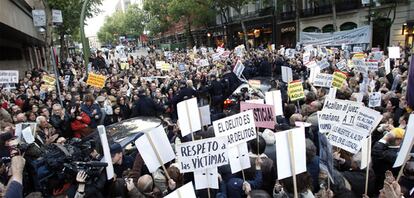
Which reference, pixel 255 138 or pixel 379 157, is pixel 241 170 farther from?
pixel 379 157

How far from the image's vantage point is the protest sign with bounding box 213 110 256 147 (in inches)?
192

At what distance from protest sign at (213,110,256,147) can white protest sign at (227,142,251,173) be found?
10 cm

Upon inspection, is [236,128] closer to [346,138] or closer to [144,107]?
[346,138]

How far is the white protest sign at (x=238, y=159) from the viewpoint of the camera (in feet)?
15.3

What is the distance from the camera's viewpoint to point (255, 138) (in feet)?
17.7

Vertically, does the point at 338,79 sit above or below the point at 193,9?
below

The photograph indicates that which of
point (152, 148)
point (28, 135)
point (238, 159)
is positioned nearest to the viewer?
point (152, 148)

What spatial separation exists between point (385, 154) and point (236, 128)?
205 centimetres

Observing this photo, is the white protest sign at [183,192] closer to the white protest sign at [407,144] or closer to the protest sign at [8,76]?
the white protest sign at [407,144]

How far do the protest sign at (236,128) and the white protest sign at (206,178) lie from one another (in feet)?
2.08

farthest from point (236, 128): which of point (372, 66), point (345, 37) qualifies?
point (345, 37)

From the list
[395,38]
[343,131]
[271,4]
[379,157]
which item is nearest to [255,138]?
[343,131]

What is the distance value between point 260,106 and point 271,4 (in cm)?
3663

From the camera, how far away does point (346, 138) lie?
479 cm
